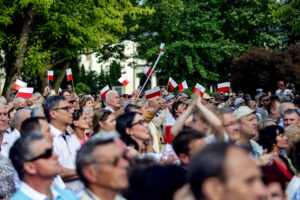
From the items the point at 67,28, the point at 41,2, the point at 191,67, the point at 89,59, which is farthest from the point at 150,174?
the point at 89,59

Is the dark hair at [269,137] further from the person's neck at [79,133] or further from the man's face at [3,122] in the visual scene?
the man's face at [3,122]

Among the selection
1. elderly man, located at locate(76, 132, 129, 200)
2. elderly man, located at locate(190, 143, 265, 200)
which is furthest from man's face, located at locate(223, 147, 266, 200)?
elderly man, located at locate(76, 132, 129, 200)

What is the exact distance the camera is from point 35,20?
18.3m

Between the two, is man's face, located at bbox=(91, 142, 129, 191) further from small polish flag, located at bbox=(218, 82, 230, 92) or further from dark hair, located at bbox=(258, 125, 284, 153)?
small polish flag, located at bbox=(218, 82, 230, 92)

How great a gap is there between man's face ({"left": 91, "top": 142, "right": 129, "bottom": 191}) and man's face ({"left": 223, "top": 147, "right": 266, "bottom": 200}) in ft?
3.12

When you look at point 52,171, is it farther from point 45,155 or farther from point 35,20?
point 35,20

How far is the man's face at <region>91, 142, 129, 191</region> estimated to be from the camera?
3307 mm

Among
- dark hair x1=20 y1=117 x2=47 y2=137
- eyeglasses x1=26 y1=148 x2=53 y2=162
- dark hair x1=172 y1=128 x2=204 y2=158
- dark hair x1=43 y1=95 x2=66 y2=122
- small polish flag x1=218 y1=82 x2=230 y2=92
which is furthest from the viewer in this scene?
small polish flag x1=218 y1=82 x2=230 y2=92

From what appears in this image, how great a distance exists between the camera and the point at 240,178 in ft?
8.26

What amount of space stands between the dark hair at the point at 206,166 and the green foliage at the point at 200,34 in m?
25.4

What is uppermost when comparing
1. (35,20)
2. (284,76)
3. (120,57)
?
(35,20)

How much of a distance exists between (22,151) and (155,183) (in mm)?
1337

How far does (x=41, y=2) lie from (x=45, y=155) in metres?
12.8

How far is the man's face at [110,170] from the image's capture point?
10.8 feet
